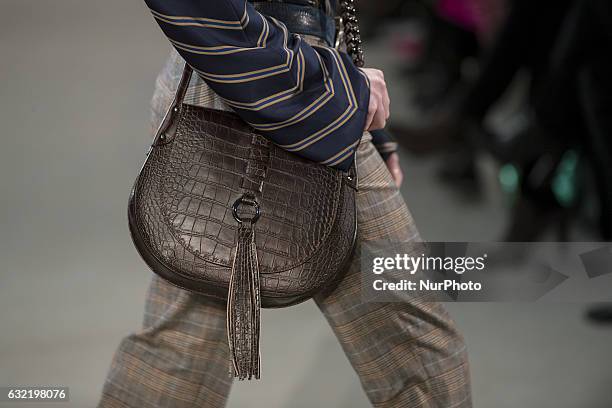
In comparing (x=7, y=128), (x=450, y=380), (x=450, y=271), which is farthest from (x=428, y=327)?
(x=7, y=128)

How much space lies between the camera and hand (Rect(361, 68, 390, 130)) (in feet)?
3.30

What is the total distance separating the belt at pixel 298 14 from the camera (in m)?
1.00

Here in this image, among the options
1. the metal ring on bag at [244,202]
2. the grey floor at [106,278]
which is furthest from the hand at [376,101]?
Result: the grey floor at [106,278]

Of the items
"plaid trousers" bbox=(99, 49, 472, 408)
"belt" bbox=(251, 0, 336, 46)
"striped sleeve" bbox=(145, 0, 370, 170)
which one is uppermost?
"belt" bbox=(251, 0, 336, 46)

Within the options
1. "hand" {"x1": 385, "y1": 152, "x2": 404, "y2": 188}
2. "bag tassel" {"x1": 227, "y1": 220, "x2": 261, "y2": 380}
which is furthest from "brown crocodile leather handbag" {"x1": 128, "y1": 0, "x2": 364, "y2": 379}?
"hand" {"x1": 385, "y1": 152, "x2": 404, "y2": 188}

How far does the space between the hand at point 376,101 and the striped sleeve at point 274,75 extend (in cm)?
2

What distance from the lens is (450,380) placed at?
1.08 metres

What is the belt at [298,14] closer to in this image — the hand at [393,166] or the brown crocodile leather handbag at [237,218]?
the brown crocodile leather handbag at [237,218]

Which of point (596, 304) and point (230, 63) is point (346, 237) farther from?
point (596, 304)

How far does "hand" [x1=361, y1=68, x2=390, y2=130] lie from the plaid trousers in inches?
1.6

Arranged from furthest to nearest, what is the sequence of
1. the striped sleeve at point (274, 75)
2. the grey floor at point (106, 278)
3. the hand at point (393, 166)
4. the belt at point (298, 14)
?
the grey floor at point (106, 278), the hand at point (393, 166), the belt at point (298, 14), the striped sleeve at point (274, 75)

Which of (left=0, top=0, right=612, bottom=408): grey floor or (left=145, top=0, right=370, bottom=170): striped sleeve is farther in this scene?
(left=0, top=0, right=612, bottom=408): grey floor

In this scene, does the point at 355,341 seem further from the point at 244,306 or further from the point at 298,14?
the point at 298,14

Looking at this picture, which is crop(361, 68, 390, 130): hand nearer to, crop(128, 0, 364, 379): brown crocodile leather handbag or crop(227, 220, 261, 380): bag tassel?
crop(128, 0, 364, 379): brown crocodile leather handbag
